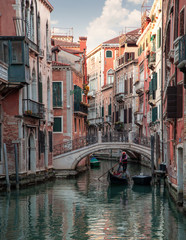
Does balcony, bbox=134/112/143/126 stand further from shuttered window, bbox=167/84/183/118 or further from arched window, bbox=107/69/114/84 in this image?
shuttered window, bbox=167/84/183/118

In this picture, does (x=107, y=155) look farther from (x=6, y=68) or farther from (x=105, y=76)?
(x=6, y=68)

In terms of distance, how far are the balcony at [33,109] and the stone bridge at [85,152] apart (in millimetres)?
4901

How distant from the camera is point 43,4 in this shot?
2608cm

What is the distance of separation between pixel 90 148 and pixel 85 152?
0.38 metres

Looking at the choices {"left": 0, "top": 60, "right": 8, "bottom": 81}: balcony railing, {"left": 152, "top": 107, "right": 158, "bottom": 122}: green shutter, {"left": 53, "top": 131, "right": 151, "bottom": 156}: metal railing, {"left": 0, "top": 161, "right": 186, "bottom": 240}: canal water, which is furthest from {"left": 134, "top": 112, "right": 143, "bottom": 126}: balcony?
{"left": 0, "top": 60, "right": 8, "bottom": 81}: balcony railing

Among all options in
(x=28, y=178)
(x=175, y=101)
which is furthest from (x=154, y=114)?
(x=175, y=101)

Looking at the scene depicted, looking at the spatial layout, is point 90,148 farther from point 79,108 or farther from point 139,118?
point 139,118

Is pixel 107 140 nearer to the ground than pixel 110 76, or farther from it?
nearer to the ground

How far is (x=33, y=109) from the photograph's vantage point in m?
22.6

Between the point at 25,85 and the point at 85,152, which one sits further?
the point at 85,152

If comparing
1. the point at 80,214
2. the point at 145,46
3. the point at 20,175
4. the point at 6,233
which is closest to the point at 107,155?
the point at 145,46

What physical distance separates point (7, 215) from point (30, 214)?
27.9 inches

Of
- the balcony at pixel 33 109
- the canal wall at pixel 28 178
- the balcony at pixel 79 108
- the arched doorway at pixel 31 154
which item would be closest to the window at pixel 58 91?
the balcony at pixel 79 108

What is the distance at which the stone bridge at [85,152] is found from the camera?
93.9ft
